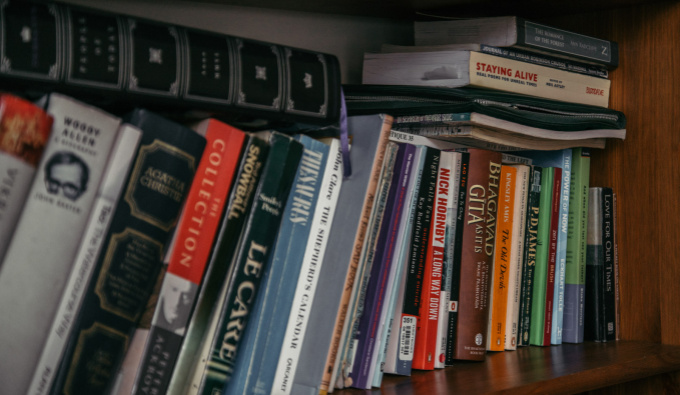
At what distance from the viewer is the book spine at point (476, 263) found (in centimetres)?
85

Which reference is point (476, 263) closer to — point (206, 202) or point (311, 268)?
point (311, 268)

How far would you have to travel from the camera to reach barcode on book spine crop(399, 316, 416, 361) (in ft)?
2.53

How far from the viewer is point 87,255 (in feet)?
1.62

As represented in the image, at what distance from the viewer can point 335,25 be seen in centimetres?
103

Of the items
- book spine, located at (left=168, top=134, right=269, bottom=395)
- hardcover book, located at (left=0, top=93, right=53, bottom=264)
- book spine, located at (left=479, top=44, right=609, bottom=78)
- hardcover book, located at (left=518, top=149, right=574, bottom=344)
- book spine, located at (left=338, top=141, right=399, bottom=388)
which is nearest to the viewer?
hardcover book, located at (left=0, top=93, right=53, bottom=264)

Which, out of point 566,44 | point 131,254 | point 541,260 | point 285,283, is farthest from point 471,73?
point 131,254

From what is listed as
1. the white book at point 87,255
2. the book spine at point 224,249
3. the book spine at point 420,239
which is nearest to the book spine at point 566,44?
the book spine at point 420,239

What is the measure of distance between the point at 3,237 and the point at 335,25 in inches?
27.0

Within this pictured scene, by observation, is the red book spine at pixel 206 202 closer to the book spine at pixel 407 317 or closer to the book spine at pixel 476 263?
the book spine at pixel 407 317

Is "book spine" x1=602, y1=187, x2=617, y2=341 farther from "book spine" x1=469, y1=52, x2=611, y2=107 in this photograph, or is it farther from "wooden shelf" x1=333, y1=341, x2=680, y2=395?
"book spine" x1=469, y1=52, x2=611, y2=107

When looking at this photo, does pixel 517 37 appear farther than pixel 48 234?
Yes

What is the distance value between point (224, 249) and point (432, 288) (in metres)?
0.33

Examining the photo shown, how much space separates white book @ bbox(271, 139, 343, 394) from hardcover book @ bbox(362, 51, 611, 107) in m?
0.29

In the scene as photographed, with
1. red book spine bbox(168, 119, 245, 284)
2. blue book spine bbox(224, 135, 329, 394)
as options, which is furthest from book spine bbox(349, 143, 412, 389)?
red book spine bbox(168, 119, 245, 284)
